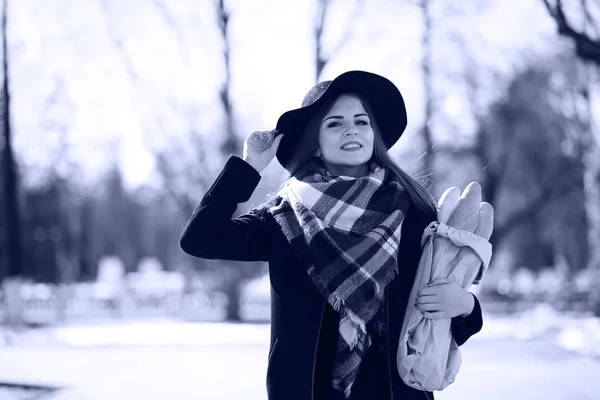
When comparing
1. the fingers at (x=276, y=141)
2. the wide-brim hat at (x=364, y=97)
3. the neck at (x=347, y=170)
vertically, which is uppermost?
the wide-brim hat at (x=364, y=97)

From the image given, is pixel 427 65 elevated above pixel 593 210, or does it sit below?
above

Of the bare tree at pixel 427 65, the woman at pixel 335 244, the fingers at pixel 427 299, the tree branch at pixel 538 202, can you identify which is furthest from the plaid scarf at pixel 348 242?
the tree branch at pixel 538 202

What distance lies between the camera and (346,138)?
8.33 ft

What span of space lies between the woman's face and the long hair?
0.03 m

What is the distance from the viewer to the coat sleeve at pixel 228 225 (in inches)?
95.1

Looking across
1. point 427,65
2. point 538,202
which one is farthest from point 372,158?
point 538,202

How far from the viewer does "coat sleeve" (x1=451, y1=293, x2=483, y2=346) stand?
7.73 feet

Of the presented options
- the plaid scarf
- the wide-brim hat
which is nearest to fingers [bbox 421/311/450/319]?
the plaid scarf

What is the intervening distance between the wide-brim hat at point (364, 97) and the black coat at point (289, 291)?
0.25m

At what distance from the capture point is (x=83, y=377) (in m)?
8.80

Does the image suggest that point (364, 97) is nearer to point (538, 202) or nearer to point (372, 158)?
point (372, 158)

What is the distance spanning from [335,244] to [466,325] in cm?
48

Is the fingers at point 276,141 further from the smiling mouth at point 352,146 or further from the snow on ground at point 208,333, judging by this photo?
the snow on ground at point 208,333

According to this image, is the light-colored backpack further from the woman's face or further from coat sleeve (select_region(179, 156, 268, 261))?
coat sleeve (select_region(179, 156, 268, 261))
